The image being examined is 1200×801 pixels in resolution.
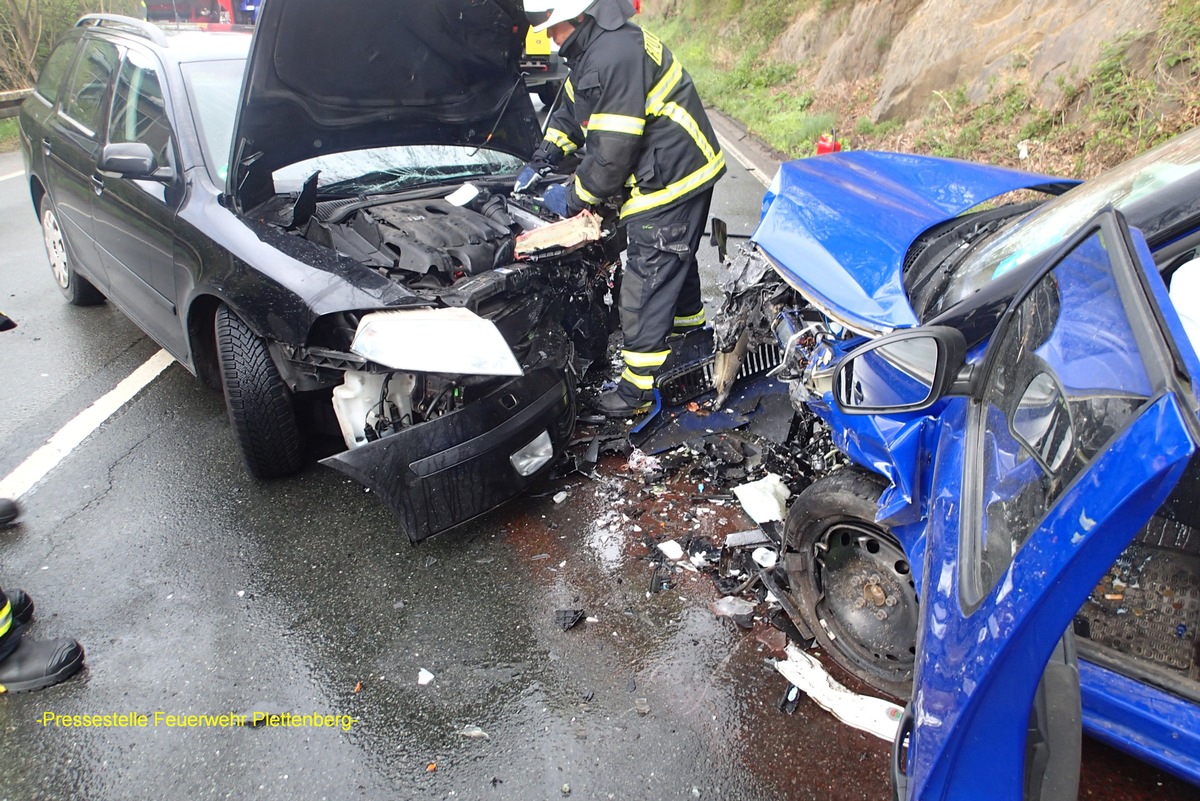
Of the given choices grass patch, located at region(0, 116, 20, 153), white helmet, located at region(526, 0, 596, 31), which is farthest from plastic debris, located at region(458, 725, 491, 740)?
grass patch, located at region(0, 116, 20, 153)

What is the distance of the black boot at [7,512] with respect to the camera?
2992 millimetres

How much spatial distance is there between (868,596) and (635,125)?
2211 mm

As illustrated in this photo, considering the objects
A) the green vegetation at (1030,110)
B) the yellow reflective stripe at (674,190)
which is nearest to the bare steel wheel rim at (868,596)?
the yellow reflective stripe at (674,190)

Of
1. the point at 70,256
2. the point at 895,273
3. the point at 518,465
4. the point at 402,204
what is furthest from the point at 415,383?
the point at 70,256

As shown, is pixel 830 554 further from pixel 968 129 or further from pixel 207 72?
pixel 968 129

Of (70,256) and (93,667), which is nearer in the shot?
(93,667)

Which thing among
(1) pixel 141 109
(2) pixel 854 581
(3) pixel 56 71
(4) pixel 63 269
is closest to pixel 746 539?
(2) pixel 854 581

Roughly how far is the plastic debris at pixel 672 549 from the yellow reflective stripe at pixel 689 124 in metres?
1.83

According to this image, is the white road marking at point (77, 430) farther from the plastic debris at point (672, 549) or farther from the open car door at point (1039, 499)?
the open car door at point (1039, 499)

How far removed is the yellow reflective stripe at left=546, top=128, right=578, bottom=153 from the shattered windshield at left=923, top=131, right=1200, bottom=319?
239 centimetres

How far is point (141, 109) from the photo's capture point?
11.5ft

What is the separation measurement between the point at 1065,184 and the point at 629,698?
8.86 ft

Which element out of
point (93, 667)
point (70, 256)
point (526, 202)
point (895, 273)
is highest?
point (895, 273)

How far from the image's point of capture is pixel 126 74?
11.9ft
